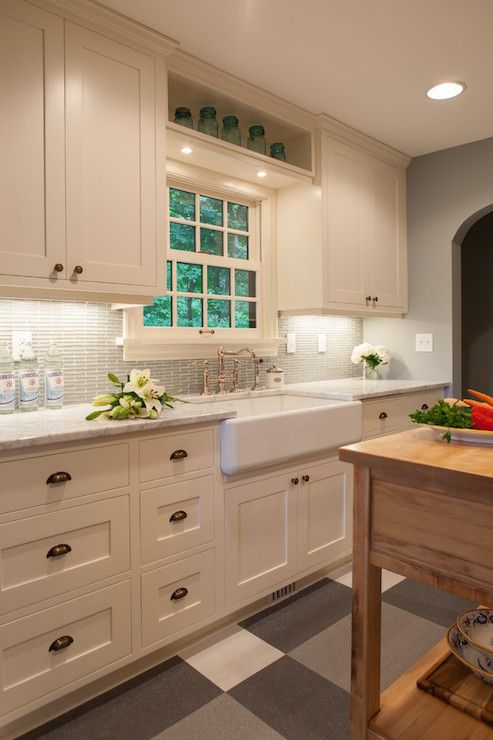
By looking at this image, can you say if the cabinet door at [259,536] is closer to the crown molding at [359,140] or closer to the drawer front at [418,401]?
the drawer front at [418,401]

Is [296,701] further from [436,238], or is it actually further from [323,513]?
[436,238]

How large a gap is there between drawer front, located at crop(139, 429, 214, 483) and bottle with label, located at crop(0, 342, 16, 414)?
1.83ft

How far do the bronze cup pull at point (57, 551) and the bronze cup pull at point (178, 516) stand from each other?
0.40 m

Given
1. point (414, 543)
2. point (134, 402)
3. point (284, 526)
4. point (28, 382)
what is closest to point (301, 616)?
point (284, 526)

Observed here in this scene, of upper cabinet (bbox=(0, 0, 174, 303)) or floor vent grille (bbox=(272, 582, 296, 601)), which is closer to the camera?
upper cabinet (bbox=(0, 0, 174, 303))

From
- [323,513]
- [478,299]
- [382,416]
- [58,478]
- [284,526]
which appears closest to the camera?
[58,478]

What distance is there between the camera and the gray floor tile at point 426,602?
2217 millimetres

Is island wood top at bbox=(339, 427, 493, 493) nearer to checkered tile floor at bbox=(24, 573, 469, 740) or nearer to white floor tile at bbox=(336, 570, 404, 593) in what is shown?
checkered tile floor at bbox=(24, 573, 469, 740)

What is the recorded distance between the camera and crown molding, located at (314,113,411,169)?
2.90m

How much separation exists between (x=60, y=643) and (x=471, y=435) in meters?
1.39

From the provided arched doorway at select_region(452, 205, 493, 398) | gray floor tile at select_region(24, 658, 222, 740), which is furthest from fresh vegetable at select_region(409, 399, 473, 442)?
arched doorway at select_region(452, 205, 493, 398)

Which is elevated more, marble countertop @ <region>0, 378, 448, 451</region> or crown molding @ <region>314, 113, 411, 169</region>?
crown molding @ <region>314, 113, 411, 169</region>

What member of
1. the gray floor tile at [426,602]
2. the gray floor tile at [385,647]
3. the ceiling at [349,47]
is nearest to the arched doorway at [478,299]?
the ceiling at [349,47]

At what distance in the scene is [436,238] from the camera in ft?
11.3
